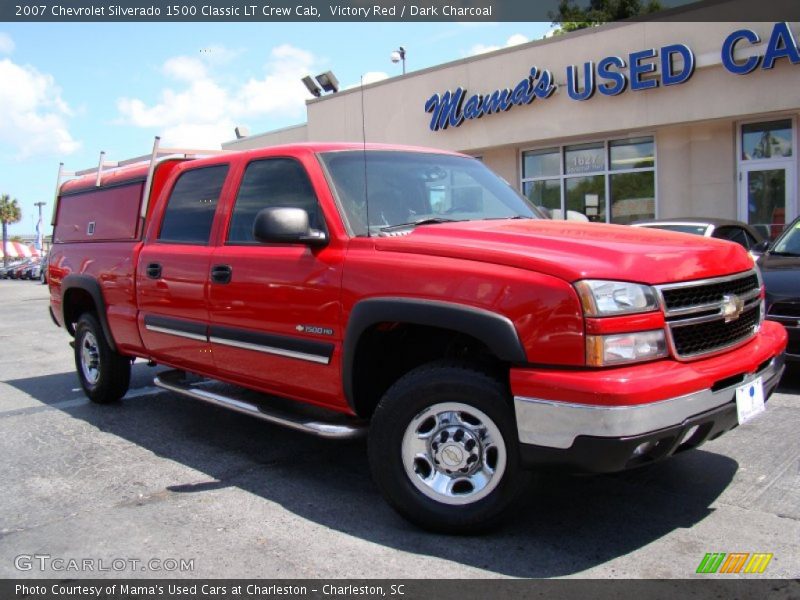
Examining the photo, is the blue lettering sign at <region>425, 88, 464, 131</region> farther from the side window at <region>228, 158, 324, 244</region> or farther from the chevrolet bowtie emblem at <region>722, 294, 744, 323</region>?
the chevrolet bowtie emblem at <region>722, 294, 744, 323</region>

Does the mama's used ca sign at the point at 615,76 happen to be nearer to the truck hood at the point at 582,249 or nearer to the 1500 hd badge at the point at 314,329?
the truck hood at the point at 582,249

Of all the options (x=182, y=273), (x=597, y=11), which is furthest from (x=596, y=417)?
(x=597, y=11)

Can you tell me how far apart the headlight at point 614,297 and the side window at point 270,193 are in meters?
1.60

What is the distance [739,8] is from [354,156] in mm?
10989

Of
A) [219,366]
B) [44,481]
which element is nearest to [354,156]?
[219,366]

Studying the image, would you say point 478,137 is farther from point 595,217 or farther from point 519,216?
point 519,216

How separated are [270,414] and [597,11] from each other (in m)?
23.4

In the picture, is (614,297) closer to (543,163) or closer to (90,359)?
(90,359)

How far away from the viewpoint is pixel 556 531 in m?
3.43

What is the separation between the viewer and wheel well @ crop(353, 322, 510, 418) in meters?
3.58

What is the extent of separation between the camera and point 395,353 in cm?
382

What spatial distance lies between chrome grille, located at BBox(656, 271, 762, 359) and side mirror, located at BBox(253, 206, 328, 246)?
1768 millimetres

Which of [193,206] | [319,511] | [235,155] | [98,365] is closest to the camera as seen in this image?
[319,511]

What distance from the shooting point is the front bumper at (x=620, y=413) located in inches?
110
